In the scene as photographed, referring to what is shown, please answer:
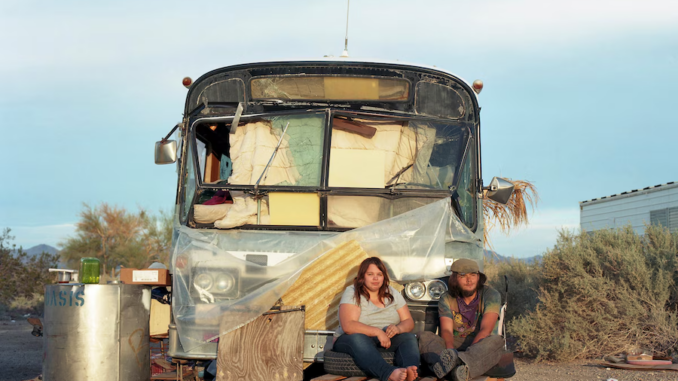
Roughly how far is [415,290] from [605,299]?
5044 mm

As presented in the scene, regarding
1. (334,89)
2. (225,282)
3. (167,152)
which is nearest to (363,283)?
(225,282)

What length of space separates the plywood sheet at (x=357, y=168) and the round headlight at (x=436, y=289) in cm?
98

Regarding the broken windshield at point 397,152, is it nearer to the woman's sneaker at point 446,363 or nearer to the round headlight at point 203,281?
the round headlight at point 203,281

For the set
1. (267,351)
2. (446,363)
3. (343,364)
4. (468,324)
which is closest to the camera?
(446,363)

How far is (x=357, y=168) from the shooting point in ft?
20.6

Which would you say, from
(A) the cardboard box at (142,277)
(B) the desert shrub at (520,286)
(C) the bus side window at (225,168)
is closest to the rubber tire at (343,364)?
(A) the cardboard box at (142,277)

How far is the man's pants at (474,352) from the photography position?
5.11m

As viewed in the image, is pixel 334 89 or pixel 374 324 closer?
pixel 374 324

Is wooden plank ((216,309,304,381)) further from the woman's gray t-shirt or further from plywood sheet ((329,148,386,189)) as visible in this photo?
plywood sheet ((329,148,386,189))

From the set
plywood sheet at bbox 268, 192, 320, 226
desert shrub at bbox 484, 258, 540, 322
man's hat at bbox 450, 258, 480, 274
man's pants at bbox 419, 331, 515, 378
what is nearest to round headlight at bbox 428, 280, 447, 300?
man's hat at bbox 450, 258, 480, 274

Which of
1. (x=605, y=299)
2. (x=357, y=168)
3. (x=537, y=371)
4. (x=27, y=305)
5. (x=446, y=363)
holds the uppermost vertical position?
(x=357, y=168)

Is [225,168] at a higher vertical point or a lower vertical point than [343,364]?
higher

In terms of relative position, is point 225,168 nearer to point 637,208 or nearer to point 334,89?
point 334,89

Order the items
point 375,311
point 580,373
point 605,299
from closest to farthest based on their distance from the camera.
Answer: point 375,311 → point 580,373 → point 605,299
